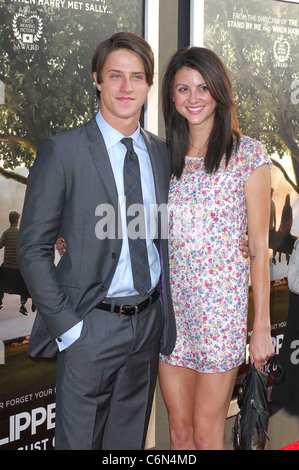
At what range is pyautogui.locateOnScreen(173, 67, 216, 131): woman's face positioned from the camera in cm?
220

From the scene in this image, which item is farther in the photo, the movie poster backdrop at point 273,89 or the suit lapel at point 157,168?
the movie poster backdrop at point 273,89

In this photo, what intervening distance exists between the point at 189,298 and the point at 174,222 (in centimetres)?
32

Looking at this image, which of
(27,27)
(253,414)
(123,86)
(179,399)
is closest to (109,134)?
(123,86)

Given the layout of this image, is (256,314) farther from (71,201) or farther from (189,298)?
(71,201)

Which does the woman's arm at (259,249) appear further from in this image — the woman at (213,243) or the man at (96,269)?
the man at (96,269)

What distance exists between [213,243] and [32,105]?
3.41 ft

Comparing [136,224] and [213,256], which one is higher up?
[136,224]

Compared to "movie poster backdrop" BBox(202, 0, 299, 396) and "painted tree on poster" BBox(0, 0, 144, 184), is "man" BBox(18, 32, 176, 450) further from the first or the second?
"movie poster backdrop" BBox(202, 0, 299, 396)

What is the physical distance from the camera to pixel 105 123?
2.07m

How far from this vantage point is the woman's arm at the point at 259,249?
7.12 ft

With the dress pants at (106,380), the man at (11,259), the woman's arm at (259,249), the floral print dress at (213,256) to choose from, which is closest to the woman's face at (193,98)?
the floral print dress at (213,256)

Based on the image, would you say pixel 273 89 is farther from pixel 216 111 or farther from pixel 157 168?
pixel 157 168

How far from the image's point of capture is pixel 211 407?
2.21 m
